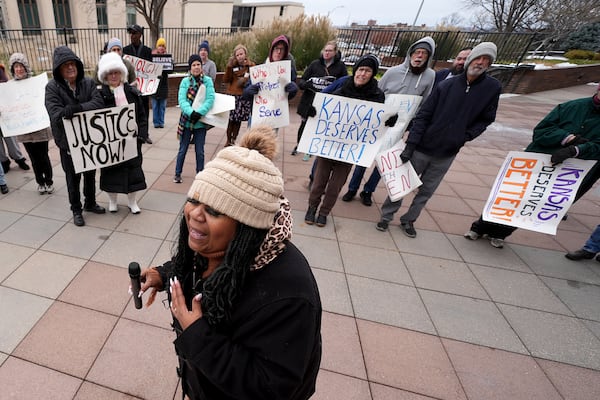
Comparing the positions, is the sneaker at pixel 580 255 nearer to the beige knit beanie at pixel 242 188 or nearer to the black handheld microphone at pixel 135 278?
the beige knit beanie at pixel 242 188

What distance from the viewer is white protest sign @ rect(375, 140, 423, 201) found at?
3.66m

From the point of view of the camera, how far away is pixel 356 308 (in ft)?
9.17

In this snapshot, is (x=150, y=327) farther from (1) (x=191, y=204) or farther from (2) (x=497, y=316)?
(2) (x=497, y=316)

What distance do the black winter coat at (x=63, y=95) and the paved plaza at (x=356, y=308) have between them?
3.70ft

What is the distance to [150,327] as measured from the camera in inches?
93.7

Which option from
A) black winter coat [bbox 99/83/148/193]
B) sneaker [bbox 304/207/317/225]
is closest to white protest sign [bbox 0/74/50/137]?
black winter coat [bbox 99/83/148/193]

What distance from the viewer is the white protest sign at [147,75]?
6.23 metres

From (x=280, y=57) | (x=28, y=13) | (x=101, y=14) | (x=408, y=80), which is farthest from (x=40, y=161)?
(x=101, y=14)

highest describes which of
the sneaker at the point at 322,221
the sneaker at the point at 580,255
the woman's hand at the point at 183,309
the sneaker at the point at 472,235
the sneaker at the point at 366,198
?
the woman's hand at the point at 183,309

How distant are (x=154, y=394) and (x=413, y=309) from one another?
217 cm

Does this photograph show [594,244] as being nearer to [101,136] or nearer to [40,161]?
[101,136]

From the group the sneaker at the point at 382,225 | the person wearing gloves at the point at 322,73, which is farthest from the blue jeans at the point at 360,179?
the person wearing gloves at the point at 322,73

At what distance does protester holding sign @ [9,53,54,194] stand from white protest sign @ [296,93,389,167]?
3.21m

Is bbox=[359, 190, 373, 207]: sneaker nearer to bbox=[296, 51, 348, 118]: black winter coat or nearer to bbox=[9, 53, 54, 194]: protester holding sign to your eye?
bbox=[296, 51, 348, 118]: black winter coat
